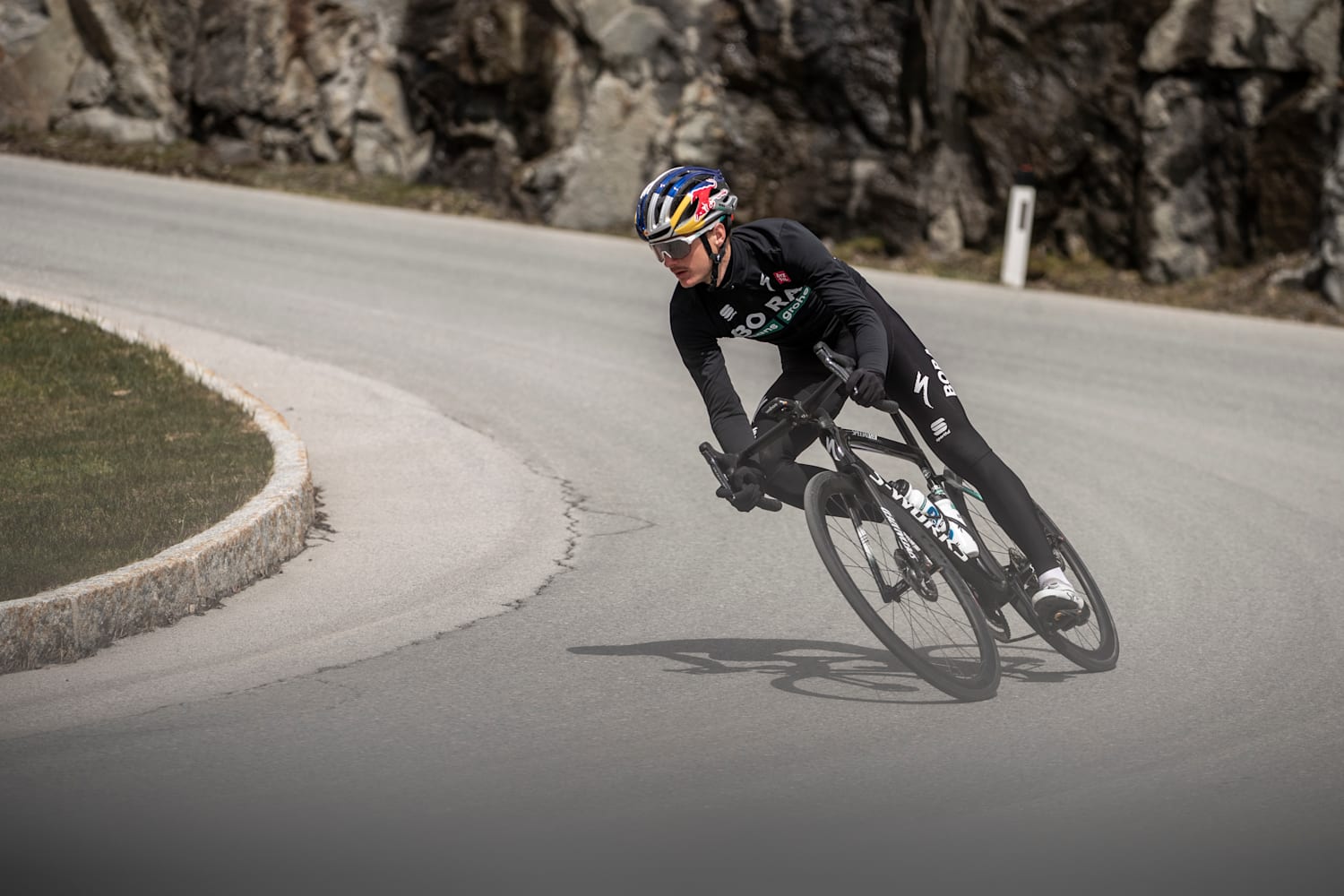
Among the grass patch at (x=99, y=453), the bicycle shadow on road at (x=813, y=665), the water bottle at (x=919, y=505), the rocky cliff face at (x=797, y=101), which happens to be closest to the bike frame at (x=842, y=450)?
the water bottle at (x=919, y=505)

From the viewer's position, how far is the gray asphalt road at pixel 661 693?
4.06m

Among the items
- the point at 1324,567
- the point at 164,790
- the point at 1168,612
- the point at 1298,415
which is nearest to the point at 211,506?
the point at 164,790

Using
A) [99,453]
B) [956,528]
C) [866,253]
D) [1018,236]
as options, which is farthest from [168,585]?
[866,253]

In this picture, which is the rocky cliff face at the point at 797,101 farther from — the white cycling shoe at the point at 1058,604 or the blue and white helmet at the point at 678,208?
the blue and white helmet at the point at 678,208

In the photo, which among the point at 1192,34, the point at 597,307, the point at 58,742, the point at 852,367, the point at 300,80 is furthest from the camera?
the point at 300,80

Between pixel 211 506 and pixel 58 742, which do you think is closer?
pixel 58 742

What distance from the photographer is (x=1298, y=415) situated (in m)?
11.0

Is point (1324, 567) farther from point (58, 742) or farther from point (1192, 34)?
point (1192, 34)

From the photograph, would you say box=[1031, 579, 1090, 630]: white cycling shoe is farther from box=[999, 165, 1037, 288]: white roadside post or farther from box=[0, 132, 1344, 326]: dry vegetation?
box=[999, 165, 1037, 288]: white roadside post

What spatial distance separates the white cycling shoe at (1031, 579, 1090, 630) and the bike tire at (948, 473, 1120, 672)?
0.16ft

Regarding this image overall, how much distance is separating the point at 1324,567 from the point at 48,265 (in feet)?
39.4

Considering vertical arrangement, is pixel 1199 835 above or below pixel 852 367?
below

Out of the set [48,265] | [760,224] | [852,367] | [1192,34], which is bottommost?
[48,265]

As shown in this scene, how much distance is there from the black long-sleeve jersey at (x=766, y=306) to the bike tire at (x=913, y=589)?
439mm
